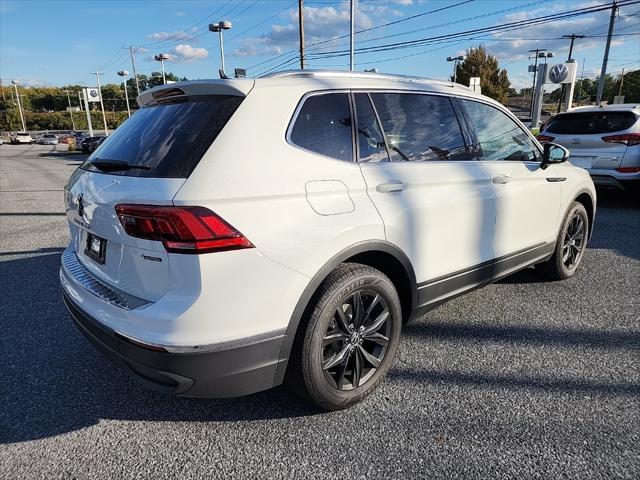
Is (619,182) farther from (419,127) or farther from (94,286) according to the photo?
(94,286)

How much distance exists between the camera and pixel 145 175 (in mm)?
2090

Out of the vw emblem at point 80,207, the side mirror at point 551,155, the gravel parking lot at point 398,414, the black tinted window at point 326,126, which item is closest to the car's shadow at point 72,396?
the gravel parking lot at point 398,414

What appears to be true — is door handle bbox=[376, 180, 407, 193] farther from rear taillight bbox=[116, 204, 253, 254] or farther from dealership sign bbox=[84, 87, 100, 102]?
dealership sign bbox=[84, 87, 100, 102]

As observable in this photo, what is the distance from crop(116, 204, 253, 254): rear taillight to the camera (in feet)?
6.16

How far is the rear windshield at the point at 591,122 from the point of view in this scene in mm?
7246

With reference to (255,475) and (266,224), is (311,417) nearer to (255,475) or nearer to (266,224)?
(255,475)

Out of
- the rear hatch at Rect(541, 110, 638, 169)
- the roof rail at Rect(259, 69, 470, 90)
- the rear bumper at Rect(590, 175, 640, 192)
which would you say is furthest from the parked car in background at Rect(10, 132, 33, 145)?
the roof rail at Rect(259, 69, 470, 90)

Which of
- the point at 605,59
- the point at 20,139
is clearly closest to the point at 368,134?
the point at 605,59

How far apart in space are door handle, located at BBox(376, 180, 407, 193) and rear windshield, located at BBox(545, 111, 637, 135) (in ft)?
21.2

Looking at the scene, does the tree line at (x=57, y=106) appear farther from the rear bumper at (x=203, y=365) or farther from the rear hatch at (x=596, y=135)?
the rear bumper at (x=203, y=365)

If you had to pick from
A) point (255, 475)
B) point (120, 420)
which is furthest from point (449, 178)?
point (120, 420)

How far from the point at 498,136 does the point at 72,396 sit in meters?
3.47

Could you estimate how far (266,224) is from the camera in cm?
202

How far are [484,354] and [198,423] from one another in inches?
75.7
